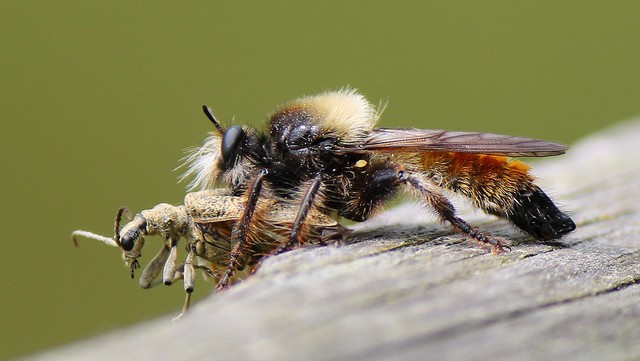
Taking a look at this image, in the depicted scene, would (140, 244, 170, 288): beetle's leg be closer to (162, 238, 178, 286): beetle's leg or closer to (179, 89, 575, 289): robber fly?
(162, 238, 178, 286): beetle's leg

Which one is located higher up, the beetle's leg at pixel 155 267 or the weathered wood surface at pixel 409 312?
the weathered wood surface at pixel 409 312

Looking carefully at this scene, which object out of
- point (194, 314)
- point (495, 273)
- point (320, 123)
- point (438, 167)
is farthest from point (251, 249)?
point (194, 314)

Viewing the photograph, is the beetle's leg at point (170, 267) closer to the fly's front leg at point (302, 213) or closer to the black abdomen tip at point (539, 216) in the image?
the fly's front leg at point (302, 213)

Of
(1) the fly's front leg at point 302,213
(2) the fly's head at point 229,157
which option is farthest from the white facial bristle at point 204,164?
(1) the fly's front leg at point 302,213

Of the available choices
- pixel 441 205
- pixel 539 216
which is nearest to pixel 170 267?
pixel 441 205

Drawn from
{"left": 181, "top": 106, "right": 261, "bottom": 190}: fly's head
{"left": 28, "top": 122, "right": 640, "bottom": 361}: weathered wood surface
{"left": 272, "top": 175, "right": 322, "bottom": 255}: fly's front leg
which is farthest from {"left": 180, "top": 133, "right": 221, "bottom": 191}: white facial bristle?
{"left": 28, "top": 122, "right": 640, "bottom": 361}: weathered wood surface

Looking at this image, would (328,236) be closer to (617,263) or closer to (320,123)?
(320,123)
